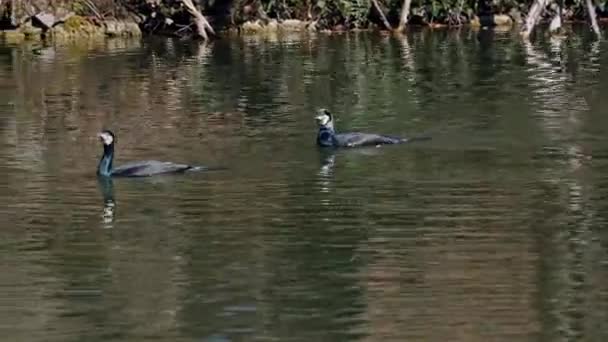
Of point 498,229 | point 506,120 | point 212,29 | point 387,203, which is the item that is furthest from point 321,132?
point 212,29

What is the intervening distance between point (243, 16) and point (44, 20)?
5.99 m

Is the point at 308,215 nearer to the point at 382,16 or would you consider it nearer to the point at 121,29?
the point at 121,29

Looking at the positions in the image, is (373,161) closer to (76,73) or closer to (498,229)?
(498,229)

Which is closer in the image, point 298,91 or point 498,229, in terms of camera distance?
point 498,229

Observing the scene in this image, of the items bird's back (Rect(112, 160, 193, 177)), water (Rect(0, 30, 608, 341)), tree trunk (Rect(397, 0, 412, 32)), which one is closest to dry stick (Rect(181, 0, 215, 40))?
tree trunk (Rect(397, 0, 412, 32))

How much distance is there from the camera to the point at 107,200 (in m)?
18.9

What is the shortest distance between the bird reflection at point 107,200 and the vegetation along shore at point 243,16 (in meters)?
29.6

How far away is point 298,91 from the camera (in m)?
31.7

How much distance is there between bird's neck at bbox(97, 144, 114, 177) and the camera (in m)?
20.3

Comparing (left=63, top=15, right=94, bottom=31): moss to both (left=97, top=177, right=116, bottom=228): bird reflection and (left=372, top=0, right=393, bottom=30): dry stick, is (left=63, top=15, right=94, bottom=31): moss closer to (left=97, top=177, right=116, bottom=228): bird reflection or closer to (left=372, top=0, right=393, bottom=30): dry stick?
(left=372, top=0, right=393, bottom=30): dry stick

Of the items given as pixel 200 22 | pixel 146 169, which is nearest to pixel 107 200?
pixel 146 169

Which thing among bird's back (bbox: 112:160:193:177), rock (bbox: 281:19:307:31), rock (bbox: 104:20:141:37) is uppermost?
bird's back (bbox: 112:160:193:177)

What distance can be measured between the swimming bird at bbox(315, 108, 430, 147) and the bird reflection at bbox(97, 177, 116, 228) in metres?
3.49

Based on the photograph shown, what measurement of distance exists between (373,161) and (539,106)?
6.83m
